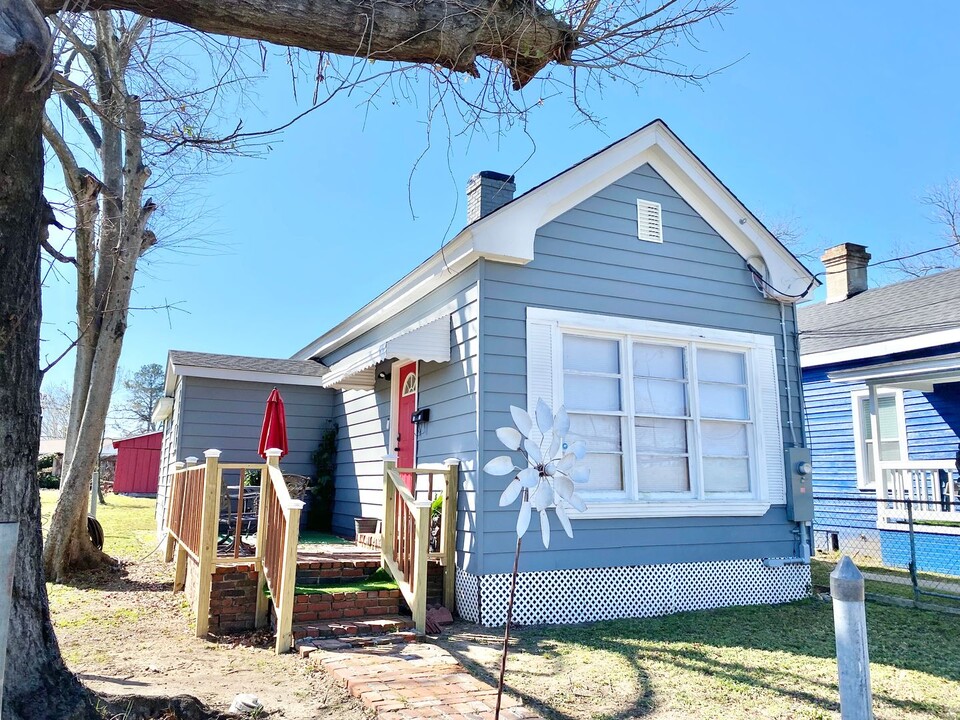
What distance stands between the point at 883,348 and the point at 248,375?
10.2 metres

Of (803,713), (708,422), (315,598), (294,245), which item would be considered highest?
(294,245)

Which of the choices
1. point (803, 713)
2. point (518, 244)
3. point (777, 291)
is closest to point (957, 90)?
point (777, 291)

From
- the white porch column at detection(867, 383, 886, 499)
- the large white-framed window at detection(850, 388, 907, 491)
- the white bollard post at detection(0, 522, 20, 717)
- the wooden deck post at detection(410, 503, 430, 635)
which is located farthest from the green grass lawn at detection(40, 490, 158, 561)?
the large white-framed window at detection(850, 388, 907, 491)

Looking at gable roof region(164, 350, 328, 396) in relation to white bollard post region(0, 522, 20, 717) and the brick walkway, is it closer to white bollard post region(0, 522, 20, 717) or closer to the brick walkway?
the brick walkway

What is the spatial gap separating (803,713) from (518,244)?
434 centimetres

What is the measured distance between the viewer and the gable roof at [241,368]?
10875 millimetres

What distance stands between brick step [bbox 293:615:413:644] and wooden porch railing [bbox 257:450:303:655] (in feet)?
0.55

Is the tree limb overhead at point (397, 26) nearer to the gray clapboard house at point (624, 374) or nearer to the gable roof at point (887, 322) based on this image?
the gray clapboard house at point (624, 374)

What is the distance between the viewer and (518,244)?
6.63 meters

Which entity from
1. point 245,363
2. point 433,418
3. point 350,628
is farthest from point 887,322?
point 245,363

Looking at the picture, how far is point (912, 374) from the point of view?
9945 mm

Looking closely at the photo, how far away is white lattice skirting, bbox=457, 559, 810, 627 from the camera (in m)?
6.20

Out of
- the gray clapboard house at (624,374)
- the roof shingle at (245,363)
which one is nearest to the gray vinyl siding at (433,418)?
the gray clapboard house at (624,374)

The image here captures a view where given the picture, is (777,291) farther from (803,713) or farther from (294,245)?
(294,245)
